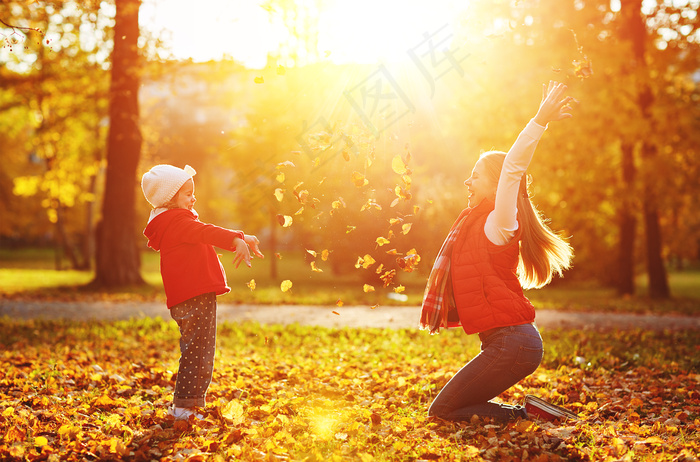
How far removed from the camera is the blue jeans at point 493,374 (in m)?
4.05

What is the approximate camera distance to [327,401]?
4953 millimetres

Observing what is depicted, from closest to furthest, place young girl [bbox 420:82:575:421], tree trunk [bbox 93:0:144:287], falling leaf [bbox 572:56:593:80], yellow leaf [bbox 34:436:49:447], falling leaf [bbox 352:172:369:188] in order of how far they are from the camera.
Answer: yellow leaf [bbox 34:436:49:447]
young girl [bbox 420:82:575:421]
falling leaf [bbox 352:172:369:188]
falling leaf [bbox 572:56:593:80]
tree trunk [bbox 93:0:144:287]

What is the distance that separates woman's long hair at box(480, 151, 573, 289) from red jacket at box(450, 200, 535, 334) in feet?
0.40

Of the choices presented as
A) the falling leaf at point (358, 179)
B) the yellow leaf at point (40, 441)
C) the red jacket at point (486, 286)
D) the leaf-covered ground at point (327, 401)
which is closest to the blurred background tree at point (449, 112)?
the falling leaf at point (358, 179)

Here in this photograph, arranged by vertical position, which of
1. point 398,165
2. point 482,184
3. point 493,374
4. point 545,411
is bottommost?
point 545,411

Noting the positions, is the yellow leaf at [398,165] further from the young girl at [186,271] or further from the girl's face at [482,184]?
the young girl at [186,271]

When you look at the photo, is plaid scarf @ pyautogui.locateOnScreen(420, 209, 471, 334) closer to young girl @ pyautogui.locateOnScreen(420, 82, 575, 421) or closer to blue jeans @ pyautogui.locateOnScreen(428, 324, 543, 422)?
young girl @ pyautogui.locateOnScreen(420, 82, 575, 421)

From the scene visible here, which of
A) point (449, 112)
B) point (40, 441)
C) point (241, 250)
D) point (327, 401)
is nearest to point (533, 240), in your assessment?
point (241, 250)

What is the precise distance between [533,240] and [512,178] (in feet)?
1.84

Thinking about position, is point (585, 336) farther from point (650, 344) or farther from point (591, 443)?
point (591, 443)

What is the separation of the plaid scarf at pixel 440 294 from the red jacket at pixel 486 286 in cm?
10

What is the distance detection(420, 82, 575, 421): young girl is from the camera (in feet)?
12.8

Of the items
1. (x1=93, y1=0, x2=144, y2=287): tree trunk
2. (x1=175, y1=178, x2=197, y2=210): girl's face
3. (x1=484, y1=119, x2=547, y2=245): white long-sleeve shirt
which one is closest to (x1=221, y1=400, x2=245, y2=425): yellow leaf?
(x1=175, y1=178, x2=197, y2=210): girl's face

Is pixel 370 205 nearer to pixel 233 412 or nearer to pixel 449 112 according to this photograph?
pixel 233 412
